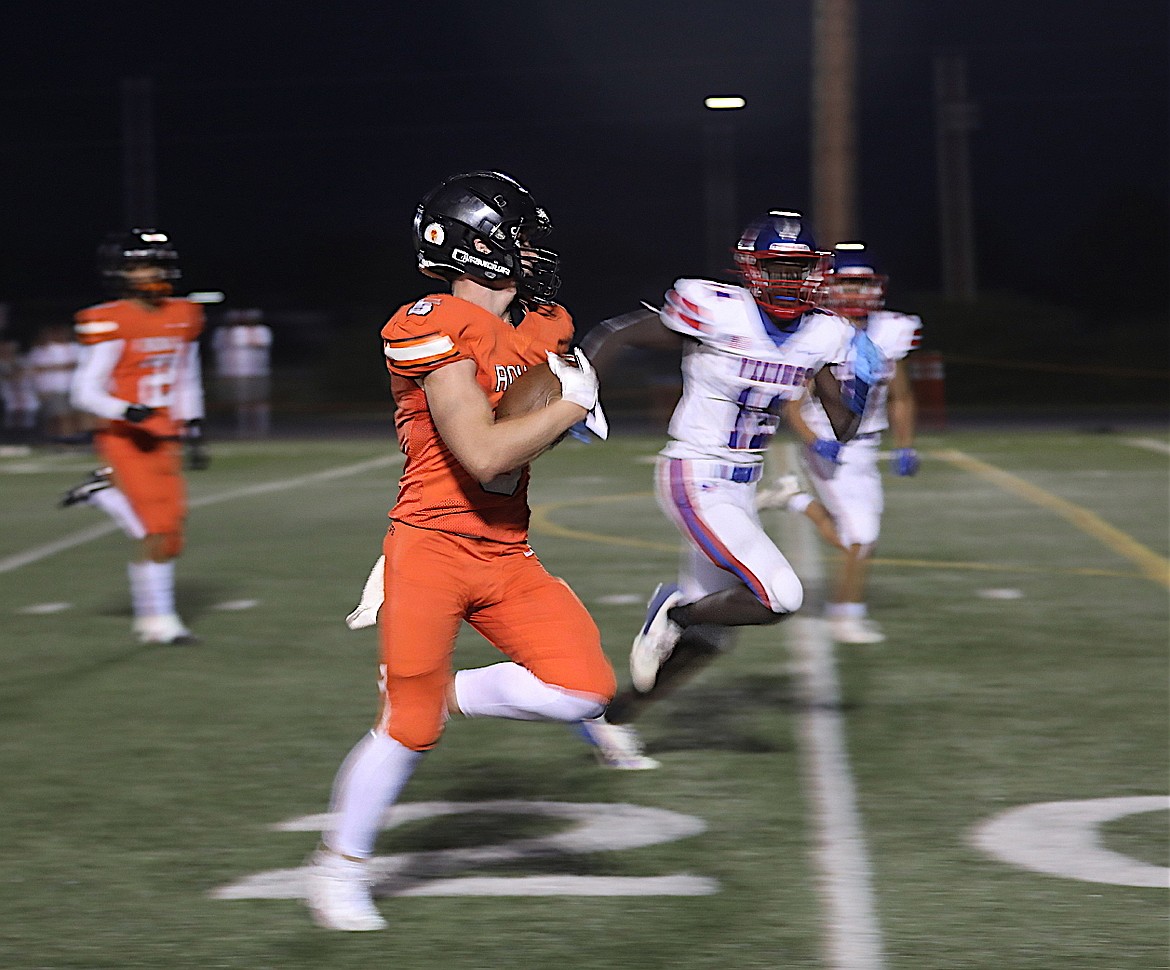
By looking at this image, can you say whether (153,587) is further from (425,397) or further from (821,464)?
(425,397)

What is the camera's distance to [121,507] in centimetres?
902

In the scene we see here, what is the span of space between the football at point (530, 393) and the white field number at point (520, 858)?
1332mm

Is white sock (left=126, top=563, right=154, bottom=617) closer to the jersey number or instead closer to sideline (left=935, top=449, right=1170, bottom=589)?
the jersey number

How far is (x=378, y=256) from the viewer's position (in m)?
53.8

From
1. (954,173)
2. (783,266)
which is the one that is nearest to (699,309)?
(783,266)

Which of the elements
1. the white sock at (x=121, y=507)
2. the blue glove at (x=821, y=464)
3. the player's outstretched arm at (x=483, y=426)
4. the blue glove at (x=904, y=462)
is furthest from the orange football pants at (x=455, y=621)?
the blue glove at (x=904, y=462)

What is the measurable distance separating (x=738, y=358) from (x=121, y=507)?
3.88m

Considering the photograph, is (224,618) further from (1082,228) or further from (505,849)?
(1082,228)

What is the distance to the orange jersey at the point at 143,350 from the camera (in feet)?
28.2

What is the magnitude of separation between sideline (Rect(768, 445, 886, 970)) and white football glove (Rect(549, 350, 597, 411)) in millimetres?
1459

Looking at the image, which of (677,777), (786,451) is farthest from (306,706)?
(786,451)

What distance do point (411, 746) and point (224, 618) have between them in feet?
17.5

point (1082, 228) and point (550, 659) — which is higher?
point (1082, 228)

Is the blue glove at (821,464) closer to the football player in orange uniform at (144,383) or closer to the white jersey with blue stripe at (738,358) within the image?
the white jersey with blue stripe at (738,358)
